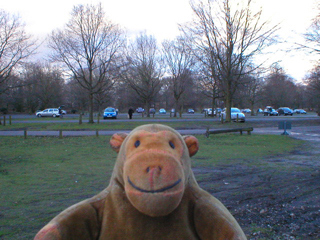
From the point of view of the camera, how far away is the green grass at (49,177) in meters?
4.87

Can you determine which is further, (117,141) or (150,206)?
(117,141)

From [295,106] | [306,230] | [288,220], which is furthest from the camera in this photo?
[295,106]

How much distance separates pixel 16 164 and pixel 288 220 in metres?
8.52

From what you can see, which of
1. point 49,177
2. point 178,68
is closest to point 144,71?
point 178,68

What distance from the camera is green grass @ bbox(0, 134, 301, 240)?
16.0 ft

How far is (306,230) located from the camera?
444 centimetres

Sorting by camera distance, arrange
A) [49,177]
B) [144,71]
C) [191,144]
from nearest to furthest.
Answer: [191,144] < [49,177] < [144,71]

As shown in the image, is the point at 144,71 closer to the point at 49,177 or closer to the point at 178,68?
the point at 178,68

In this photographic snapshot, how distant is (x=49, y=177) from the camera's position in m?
7.89

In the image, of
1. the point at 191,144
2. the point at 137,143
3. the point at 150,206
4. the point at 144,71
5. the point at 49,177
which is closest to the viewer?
the point at 150,206

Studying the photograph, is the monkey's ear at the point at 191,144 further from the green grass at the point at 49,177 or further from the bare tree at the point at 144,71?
the bare tree at the point at 144,71

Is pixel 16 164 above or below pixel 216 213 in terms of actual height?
below

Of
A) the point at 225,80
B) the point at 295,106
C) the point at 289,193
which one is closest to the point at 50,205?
the point at 289,193

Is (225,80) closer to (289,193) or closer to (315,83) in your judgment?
(315,83)
